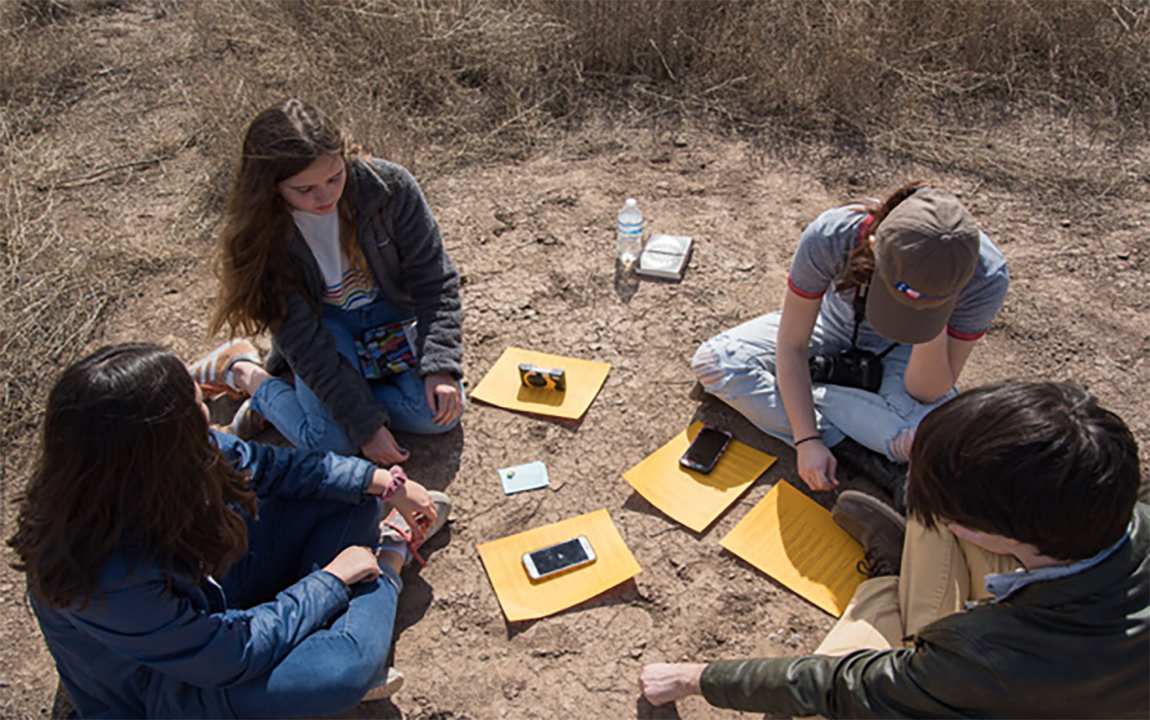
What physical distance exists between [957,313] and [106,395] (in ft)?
7.21

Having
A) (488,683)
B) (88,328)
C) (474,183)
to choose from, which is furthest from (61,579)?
(474,183)

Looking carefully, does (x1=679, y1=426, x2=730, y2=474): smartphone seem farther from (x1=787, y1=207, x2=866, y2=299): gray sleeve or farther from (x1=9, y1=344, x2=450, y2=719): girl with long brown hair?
(x1=9, y1=344, x2=450, y2=719): girl with long brown hair

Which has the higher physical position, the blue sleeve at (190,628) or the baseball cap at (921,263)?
the baseball cap at (921,263)

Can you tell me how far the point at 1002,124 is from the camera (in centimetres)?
435

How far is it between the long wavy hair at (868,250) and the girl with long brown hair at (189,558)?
4.68ft

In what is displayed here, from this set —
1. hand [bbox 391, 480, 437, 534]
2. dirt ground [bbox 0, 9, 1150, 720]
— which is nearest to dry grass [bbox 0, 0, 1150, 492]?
dirt ground [bbox 0, 9, 1150, 720]

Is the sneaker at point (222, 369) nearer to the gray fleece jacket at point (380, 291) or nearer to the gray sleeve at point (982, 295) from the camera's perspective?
the gray fleece jacket at point (380, 291)

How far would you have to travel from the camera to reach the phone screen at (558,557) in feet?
7.81

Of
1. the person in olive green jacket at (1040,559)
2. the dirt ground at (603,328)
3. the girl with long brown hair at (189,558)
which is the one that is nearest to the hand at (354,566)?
the girl with long brown hair at (189,558)

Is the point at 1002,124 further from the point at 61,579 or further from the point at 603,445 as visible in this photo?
the point at 61,579

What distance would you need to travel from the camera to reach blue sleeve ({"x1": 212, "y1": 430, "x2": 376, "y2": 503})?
2.12 meters

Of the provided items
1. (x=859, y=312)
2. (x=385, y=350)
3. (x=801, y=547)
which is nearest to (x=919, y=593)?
(x=801, y=547)

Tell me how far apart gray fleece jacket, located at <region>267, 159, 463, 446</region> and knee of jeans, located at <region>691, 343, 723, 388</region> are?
85 cm

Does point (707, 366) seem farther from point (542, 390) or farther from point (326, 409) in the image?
point (326, 409)
